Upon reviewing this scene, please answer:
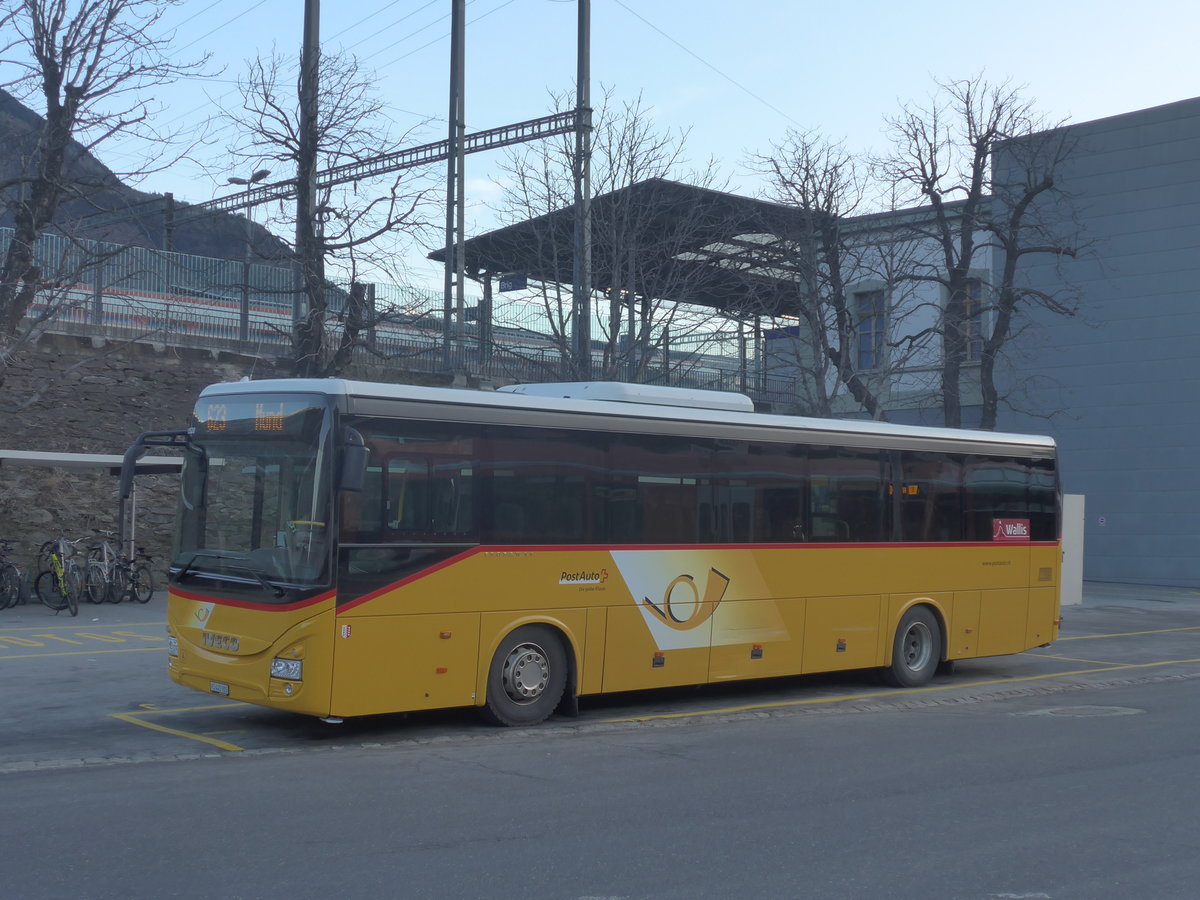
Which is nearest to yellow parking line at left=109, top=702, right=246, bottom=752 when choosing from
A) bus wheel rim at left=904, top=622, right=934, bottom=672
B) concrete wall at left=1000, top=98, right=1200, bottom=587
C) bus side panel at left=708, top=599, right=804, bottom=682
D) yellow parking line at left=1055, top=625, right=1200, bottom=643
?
bus side panel at left=708, top=599, right=804, bottom=682

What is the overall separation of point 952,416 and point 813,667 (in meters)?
16.6

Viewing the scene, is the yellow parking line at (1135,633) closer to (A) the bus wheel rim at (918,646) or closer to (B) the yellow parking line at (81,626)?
(A) the bus wheel rim at (918,646)

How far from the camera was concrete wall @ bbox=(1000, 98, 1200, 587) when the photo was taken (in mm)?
33312

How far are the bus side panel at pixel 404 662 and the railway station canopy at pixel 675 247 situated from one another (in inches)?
557

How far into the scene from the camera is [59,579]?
20.3 metres

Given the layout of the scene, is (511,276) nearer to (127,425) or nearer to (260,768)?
(127,425)

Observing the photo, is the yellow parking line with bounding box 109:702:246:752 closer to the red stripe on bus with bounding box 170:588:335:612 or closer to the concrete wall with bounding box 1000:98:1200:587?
the red stripe on bus with bounding box 170:588:335:612

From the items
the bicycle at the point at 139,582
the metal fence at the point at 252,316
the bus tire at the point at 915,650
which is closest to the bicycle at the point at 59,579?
the bicycle at the point at 139,582

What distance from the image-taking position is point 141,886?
586 cm

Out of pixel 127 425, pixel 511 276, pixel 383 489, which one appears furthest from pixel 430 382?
pixel 383 489

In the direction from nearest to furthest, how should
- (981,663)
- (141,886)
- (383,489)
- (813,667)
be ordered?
(141,886), (383,489), (813,667), (981,663)

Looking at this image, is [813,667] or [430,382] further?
[430,382]

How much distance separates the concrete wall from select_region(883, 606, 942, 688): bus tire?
19.7 meters

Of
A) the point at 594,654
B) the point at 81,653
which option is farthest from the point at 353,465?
the point at 81,653
